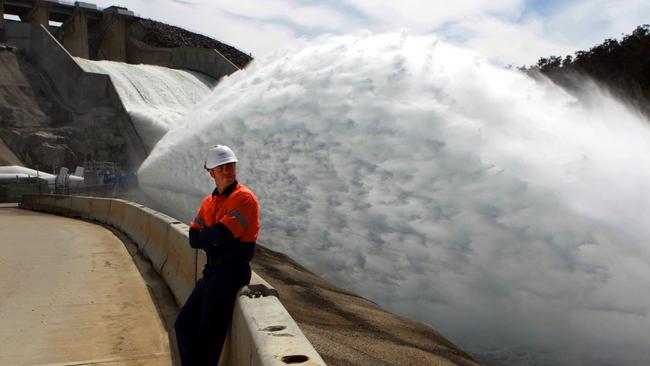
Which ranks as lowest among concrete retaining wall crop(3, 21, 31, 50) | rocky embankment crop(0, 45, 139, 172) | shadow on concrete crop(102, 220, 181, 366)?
shadow on concrete crop(102, 220, 181, 366)

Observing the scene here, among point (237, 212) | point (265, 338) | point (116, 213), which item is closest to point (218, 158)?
point (237, 212)

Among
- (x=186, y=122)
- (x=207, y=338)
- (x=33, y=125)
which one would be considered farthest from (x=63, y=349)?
(x=33, y=125)

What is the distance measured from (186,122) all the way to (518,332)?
8948 mm

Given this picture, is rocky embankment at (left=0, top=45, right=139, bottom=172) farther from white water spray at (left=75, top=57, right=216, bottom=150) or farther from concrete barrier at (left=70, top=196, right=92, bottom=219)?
concrete barrier at (left=70, top=196, right=92, bottom=219)

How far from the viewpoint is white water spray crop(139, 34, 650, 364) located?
8.18 meters

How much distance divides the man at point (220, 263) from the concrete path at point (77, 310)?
976mm

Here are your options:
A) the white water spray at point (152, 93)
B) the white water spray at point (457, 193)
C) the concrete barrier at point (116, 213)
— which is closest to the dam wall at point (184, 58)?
the white water spray at point (152, 93)

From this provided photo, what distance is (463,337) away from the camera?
8352mm

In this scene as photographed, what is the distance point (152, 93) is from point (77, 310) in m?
41.6

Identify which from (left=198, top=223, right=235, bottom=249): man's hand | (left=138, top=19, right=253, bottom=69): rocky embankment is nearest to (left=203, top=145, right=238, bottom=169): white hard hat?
(left=198, top=223, right=235, bottom=249): man's hand

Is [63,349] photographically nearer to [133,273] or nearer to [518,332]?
[133,273]

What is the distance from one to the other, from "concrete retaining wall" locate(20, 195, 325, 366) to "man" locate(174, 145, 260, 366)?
0.10 m

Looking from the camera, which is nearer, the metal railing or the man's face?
the man's face

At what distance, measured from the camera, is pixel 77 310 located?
6.23 metres
